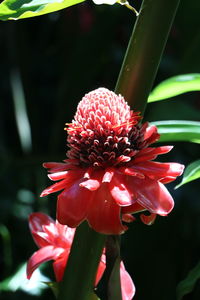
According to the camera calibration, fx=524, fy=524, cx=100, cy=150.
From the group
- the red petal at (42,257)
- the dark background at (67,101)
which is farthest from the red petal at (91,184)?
the dark background at (67,101)

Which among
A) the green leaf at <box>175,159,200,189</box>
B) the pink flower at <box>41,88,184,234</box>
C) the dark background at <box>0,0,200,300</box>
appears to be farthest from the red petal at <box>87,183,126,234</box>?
the dark background at <box>0,0,200,300</box>

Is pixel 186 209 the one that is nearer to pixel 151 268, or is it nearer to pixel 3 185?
pixel 151 268

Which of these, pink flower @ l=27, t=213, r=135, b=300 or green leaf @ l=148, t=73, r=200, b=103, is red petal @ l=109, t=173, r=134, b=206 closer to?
pink flower @ l=27, t=213, r=135, b=300

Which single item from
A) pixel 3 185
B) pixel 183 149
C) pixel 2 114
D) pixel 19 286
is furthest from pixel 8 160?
pixel 19 286

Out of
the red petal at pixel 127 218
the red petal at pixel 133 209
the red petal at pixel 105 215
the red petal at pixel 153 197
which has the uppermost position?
the red petal at pixel 153 197

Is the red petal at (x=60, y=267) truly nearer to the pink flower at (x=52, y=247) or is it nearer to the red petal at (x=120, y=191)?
the pink flower at (x=52, y=247)

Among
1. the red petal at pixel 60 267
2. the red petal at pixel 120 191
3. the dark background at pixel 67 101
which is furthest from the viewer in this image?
the dark background at pixel 67 101
